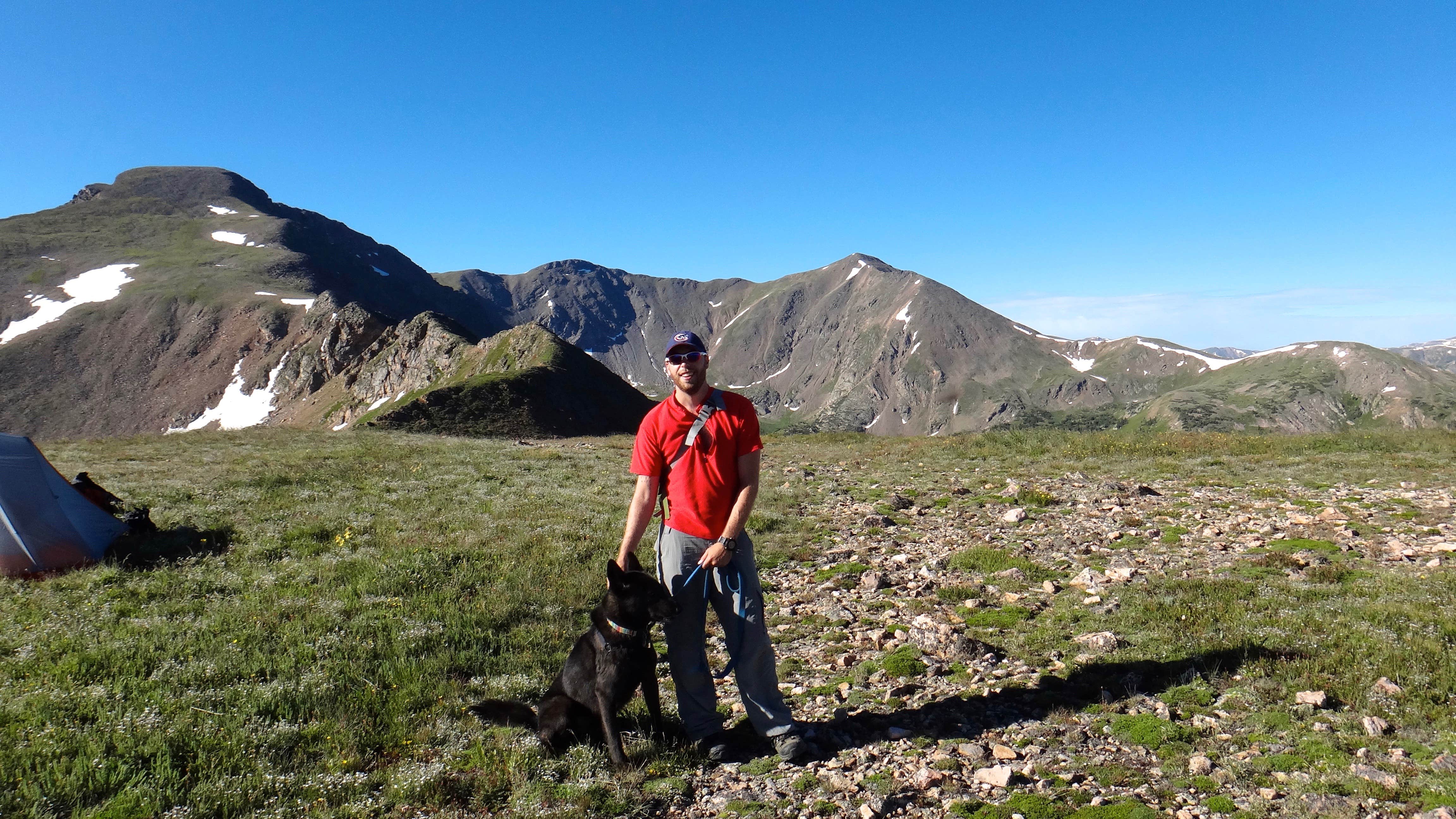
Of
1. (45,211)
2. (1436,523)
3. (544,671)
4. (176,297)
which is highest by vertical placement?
(45,211)

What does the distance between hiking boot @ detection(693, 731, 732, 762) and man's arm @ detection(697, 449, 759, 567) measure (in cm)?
171

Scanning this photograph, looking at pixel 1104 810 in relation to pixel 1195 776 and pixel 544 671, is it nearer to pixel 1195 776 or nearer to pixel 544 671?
pixel 1195 776

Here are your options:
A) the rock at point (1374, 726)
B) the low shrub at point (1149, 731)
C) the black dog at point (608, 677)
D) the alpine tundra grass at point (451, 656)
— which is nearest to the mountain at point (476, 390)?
the alpine tundra grass at point (451, 656)

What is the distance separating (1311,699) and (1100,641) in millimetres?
1981

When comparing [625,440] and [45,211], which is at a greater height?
[45,211]

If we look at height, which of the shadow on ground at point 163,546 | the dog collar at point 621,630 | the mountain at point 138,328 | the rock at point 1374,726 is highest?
the mountain at point 138,328

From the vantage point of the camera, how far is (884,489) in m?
19.5

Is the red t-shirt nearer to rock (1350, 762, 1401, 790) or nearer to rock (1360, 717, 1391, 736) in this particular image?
rock (1350, 762, 1401, 790)

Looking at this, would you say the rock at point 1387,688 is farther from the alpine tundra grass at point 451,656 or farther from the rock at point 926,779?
the rock at point 926,779

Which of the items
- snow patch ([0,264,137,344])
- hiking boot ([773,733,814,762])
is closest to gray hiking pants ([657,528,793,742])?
hiking boot ([773,733,814,762])

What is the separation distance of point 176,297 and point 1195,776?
18096 cm

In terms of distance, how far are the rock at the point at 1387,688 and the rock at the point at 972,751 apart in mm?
3714

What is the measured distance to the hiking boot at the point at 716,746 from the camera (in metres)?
6.23

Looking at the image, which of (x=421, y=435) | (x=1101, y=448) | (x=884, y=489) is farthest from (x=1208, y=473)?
(x=421, y=435)
